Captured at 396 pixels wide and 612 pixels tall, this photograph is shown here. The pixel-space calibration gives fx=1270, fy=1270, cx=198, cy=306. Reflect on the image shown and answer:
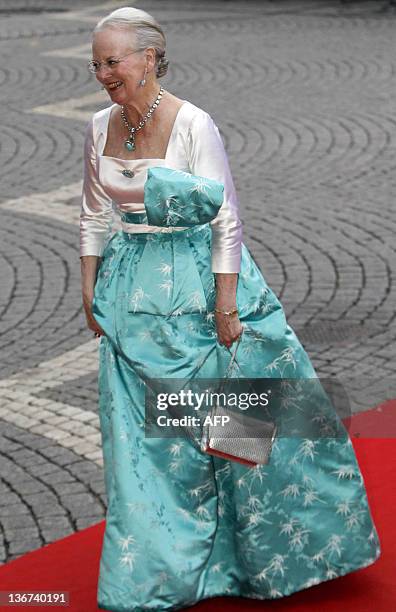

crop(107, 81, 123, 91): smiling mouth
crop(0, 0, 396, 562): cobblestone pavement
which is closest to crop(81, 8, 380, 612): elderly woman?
crop(107, 81, 123, 91): smiling mouth

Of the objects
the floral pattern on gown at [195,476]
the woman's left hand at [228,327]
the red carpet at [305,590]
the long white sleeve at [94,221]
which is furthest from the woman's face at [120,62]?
the red carpet at [305,590]

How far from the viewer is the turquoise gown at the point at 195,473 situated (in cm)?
418

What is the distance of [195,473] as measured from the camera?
4.25m

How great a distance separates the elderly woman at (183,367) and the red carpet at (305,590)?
0.14 meters

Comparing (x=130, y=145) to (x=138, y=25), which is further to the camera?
(x=130, y=145)

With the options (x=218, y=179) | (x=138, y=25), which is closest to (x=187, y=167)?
(x=218, y=179)

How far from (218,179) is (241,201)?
560cm

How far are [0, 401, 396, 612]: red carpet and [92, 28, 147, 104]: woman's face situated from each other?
179cm

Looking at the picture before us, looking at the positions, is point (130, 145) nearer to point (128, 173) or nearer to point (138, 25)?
point (128, 173)

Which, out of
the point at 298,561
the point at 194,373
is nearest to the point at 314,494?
the point at 298,561

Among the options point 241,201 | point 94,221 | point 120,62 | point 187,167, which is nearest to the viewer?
point 120,62

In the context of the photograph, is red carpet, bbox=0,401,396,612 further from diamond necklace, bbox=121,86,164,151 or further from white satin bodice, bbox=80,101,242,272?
diamond necklace, bbox=121,86,164,151

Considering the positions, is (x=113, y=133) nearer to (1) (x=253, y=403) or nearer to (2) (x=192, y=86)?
(1) (x=253, y=403)

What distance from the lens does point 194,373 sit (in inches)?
167
